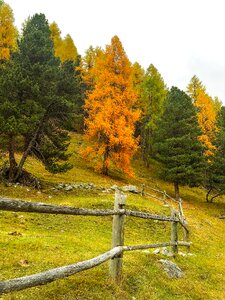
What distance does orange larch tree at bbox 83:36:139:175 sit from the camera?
3269 cm

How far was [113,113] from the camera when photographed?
109ft

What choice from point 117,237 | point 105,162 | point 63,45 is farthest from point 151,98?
point 117,237

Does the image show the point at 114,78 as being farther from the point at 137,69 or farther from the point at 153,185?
the point at 137,69

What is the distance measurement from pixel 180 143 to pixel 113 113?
9692 millimetres

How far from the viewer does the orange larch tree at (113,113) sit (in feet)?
107

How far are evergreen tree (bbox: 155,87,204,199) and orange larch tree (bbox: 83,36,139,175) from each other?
5.97 metres

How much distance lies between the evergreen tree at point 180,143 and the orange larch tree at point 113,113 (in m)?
5.97

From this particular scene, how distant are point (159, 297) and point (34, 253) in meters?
3.33

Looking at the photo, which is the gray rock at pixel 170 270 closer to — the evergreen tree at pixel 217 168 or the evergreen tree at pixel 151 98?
the evergreen tree at pixel 217 168

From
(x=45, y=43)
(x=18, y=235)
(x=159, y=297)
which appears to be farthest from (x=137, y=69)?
(x=159, y=297)

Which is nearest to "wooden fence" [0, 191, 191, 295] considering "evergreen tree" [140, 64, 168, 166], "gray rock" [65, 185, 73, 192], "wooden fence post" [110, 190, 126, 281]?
"wooden fence post" [110, 190, 126, 281]

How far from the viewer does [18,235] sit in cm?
1077

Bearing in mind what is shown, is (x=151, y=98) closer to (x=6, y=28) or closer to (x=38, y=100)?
(x=6, y=28)

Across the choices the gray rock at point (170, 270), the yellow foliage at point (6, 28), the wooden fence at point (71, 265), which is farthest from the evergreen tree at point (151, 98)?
the wooden fence at point (71, 265)
